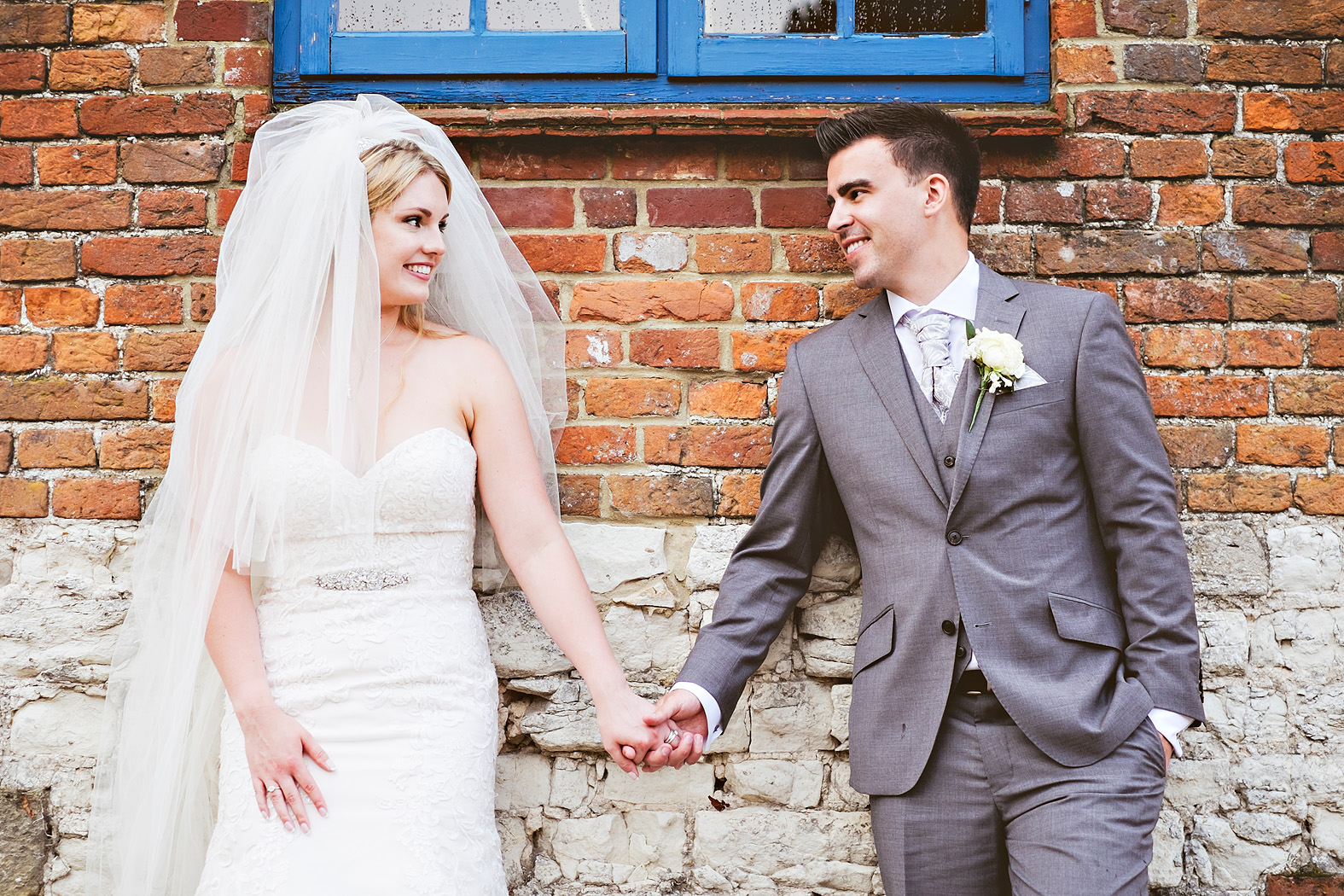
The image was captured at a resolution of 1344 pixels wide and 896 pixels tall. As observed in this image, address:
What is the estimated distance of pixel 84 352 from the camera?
8.43 ft

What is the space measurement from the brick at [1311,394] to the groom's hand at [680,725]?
164 centimetres

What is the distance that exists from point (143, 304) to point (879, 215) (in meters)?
1.86

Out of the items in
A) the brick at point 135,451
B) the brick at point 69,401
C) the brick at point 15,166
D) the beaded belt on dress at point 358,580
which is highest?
the brick at point 15,166

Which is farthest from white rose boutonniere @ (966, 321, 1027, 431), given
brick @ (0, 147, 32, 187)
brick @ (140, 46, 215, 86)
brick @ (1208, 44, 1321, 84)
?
brick @ (0, 147, 32, 187)

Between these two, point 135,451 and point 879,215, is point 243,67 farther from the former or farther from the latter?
point 879,215

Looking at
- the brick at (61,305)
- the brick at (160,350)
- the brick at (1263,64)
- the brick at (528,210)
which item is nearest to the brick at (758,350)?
the brick at (528,210)

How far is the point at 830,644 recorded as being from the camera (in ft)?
8.22

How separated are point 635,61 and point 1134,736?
2.03 m

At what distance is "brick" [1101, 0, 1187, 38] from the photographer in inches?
100

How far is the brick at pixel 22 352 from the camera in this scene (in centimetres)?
256

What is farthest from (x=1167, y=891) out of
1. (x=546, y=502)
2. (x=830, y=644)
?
(x=546, y=502)

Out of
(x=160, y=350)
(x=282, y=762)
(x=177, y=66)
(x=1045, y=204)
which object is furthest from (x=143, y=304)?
(x=1045, y=204)

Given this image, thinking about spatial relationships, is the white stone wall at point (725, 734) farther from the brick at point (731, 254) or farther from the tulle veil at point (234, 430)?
the brick at point (731, 254)

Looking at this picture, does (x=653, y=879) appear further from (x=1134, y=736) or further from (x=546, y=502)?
→ (x=1134, y=736)
